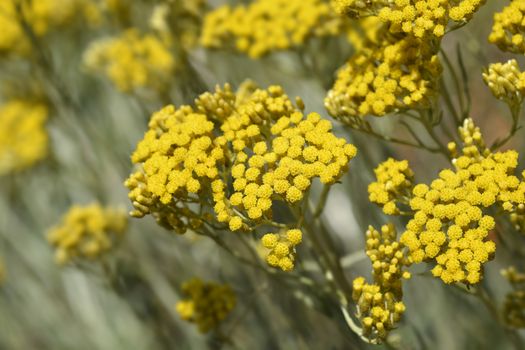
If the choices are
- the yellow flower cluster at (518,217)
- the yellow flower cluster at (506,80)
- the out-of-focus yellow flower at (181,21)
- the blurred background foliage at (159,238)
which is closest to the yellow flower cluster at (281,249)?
the blurred background foliage at (159,238)

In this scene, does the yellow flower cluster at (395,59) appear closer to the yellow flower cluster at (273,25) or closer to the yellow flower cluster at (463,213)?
the yellow flower cluster at (463,213)

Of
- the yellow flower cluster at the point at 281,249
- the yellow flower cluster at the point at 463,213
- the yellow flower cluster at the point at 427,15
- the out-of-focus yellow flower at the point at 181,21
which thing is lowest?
the yellow flower cluster at the point at 463,213

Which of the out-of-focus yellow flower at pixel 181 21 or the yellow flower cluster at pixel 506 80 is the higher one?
the out-of-focus yellow flower at pixel 181 21

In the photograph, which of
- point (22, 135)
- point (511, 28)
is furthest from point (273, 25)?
point (22, 135)

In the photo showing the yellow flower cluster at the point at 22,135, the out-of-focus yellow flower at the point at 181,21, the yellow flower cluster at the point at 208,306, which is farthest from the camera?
the yellow flower cluster at the point at 22,135

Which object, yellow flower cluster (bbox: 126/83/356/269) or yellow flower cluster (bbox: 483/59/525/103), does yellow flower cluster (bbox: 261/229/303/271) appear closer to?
yellow flower cluster (bbox: 126/83/356/269)

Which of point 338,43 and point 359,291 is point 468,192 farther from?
point 338,43

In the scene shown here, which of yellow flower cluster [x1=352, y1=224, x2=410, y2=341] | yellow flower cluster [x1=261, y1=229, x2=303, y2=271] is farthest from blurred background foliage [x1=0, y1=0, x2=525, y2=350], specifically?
yellow flower cluster [x1=261, y1=229, x2=303, y2=271]
